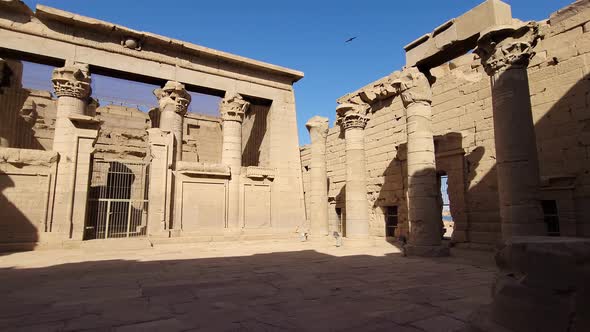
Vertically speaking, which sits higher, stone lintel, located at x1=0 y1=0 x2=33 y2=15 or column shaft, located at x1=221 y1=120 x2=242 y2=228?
stone lintel, located at x1=0 y1=0 x2=33 y2=15

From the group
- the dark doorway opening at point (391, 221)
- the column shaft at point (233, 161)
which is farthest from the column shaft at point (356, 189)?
the column shaft at point (233, 161)

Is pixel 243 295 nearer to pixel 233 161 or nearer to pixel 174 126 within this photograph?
pixel 233 161

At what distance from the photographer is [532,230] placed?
22.3ft

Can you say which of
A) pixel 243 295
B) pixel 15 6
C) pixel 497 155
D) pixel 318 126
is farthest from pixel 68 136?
pixel 497 155

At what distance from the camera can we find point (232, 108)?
15547 millimetres

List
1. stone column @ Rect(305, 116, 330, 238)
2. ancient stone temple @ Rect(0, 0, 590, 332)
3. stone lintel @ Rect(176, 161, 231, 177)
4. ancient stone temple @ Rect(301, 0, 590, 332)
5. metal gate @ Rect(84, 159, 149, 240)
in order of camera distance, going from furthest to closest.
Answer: stone column @ Rect(305, 116, 330, 238) → stone lintel @ Rect(176, 161, 231, 177) → metal gate @ Rect(84, 159, 149, 240) → ancient stone temple @ Rect(0, 0, 590, 332) → ancient stone temple @ Rect(301, 0, 590, 332)

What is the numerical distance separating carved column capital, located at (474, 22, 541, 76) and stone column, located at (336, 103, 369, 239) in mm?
5142

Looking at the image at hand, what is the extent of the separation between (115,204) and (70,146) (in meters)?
5.09

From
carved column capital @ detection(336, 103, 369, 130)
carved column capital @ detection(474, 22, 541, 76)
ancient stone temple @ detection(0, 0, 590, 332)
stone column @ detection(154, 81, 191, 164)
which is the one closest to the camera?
ancient stone temple @ detection(0, 0, 590, 332)

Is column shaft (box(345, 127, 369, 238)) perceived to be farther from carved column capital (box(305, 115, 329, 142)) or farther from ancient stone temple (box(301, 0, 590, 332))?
carved column capital (box(305, 115, 329, 142))

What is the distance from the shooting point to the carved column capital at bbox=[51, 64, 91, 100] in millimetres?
12484

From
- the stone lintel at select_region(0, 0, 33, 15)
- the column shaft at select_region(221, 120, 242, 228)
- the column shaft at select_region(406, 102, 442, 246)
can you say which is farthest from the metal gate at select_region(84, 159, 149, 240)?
the column shaft at select_region(406, 102, 442, 246)

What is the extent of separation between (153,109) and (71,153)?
27.4ft

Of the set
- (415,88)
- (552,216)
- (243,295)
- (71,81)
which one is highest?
(71,81)
